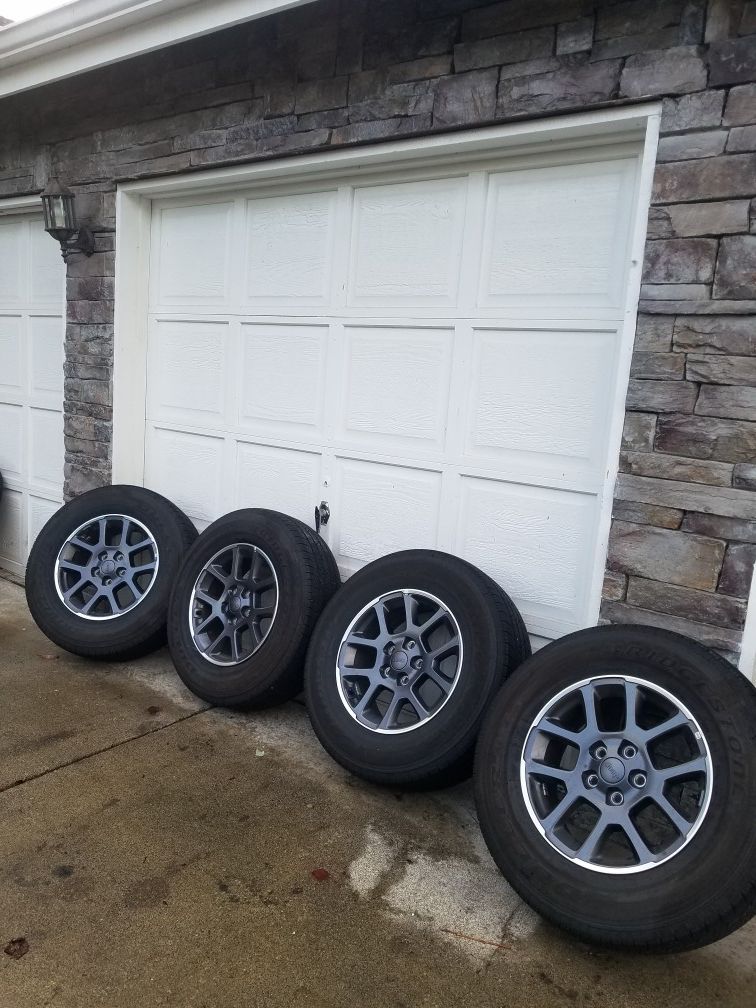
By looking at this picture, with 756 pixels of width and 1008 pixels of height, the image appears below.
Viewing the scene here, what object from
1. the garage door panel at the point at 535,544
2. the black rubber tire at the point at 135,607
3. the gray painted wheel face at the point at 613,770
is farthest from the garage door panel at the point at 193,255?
the gray painted wheel face at the point at 613,770

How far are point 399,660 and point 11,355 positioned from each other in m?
4.06

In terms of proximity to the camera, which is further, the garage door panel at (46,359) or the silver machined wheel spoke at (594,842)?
the garage door panel at (46,359)

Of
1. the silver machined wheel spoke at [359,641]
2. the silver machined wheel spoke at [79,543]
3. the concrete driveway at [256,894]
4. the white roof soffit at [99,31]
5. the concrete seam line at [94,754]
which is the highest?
the white roof soffit at [99,31]

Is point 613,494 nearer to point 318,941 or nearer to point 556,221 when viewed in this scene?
point 556,221

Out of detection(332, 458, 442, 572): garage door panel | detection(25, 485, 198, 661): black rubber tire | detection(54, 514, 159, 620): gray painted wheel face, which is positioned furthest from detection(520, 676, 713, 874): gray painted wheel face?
detection(54, 514, 159, 620): gray painted wheel face

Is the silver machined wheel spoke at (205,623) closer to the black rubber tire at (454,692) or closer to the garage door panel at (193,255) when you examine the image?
the black rubber tire at (454,692)

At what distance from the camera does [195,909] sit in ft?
7.84

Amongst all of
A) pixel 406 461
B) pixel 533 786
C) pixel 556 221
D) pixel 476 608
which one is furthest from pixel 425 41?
pixel 533 786

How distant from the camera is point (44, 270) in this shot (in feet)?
17.5

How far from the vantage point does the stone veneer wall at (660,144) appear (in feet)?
8.82

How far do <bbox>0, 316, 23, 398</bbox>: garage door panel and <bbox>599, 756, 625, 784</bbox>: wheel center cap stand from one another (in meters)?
4.83

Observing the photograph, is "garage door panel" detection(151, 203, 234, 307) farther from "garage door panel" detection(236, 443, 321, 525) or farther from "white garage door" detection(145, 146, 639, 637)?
"garage door panel" detection(236, 443, 321, 525)

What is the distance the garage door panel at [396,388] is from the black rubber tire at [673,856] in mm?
1363

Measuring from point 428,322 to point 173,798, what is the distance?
2.29 meters
